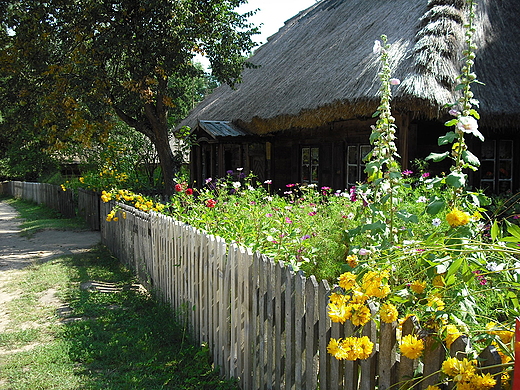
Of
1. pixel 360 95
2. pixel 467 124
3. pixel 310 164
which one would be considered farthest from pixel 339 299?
pixel 310 164

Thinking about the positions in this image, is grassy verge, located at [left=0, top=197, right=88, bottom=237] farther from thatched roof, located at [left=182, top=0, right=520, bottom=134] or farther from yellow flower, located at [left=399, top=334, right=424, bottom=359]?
yellow flower, located at [left=399, top=334, right=424, bottom=359]

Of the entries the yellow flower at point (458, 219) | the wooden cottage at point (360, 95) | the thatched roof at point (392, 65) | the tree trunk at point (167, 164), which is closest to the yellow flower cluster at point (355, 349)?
the yellow flower at point (458, 219)

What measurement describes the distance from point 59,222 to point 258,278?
41.0 feet

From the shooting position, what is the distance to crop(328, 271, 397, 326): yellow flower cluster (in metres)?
1.78

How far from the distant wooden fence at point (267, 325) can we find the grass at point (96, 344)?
0.20 m

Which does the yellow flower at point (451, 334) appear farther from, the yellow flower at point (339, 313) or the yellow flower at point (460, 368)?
the yellow flower at point (339, 313)

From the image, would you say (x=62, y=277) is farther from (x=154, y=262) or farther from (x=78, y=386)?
(x=78, y=386)

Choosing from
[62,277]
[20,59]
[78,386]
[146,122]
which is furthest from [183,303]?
[20,59]

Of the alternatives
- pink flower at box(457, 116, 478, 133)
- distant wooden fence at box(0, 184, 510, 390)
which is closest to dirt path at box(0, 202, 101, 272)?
distant wooden fence at box(0, 184, 510, 390)

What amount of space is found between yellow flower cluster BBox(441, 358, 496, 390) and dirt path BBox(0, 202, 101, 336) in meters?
5.16

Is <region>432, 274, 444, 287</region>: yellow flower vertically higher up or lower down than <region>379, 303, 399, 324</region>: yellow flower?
higher up

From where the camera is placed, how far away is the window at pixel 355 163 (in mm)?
9094

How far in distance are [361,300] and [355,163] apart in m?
7.68

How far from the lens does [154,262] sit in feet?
18.1
